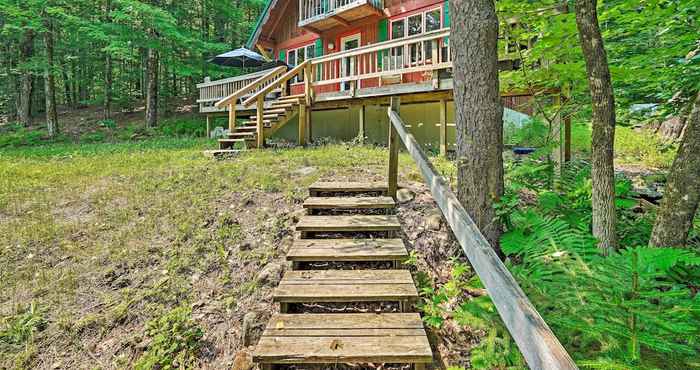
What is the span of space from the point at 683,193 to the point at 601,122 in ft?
2.10

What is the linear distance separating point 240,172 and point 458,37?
417cm

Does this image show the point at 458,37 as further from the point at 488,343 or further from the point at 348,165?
the point at 348,165

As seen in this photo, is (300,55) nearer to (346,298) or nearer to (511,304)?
(346,298)

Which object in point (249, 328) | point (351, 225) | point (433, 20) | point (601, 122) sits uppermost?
point (433, 20)

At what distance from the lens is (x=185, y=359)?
2391 millimetres

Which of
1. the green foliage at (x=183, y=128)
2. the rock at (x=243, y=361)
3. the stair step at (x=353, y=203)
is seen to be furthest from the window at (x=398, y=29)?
the rock at (x=243, y=361)

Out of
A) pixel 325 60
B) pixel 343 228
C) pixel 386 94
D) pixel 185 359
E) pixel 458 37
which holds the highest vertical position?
pixel 325 60

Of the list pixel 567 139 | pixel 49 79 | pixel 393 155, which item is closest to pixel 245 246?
pixel 393 155

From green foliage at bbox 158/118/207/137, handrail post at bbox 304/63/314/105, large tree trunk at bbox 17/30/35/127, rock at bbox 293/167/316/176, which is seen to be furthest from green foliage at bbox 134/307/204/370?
large tree trunk at bbox 17/30/35/127

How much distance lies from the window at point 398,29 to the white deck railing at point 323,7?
765 mm

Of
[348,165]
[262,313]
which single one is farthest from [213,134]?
[262,313]

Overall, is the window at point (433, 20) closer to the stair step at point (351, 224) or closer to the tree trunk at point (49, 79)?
the stair step at point (351, 224)

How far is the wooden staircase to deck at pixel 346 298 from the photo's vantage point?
2055 millimetres

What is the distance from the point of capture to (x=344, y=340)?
217 cm
